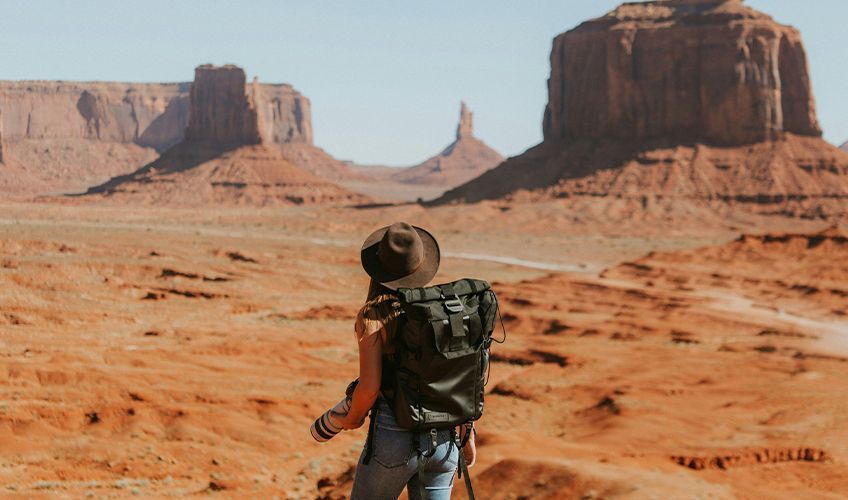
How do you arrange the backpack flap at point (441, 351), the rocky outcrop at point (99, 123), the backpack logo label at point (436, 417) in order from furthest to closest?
the rocky outcrop at point (99, 123), the backpack logo label at point (436, 417), the backpack flap at point (441, 351)

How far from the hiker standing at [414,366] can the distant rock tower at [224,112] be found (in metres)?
113

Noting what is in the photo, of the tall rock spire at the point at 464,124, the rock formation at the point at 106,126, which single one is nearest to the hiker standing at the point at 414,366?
the rock formation at the point at 106,126

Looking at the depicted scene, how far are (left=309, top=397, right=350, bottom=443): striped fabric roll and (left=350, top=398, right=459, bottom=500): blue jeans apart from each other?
0.48 ft

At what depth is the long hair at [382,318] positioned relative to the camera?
4.13 m

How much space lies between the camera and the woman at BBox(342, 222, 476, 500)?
418 centimetres

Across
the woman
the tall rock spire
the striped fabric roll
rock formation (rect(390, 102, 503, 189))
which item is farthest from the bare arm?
the tall rock spire

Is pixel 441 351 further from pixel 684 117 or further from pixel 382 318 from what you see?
pixel 684 117

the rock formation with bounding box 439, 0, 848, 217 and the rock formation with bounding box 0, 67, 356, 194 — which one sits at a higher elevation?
the rock formation with bounding box 0, 67, 356, 194

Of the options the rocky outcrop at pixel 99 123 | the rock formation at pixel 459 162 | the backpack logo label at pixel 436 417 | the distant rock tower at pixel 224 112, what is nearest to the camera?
the backpack logo label at pixel 436 417

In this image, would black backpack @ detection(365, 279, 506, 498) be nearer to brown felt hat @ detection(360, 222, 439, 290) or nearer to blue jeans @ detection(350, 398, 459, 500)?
blue jeans @ detection(350, 398, 459, 500)

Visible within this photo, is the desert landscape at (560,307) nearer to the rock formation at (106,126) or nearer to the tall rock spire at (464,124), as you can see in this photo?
the rock formation at (106,126)

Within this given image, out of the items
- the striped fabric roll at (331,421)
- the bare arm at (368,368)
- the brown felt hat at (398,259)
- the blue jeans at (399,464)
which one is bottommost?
the blue jeans at (399,464)

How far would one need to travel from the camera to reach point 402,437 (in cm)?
427

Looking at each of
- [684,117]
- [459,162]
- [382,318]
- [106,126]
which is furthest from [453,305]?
[459,162]
